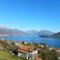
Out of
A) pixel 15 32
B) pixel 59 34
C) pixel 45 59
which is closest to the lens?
pixel 45 59

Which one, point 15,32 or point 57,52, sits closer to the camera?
point 57,52

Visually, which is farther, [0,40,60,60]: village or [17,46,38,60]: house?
[17,46,38,60]: house

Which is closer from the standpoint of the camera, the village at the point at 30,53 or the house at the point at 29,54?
→ the village at the point at 30,53

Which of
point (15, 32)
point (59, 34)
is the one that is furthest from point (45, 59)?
point (15, 32)

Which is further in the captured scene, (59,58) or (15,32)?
(15,32)

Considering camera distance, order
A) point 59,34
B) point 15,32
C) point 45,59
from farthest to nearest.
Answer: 1. point 15,32
2. point 59,34
3. point 45,59

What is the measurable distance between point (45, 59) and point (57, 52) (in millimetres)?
231

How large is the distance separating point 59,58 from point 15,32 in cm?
19230

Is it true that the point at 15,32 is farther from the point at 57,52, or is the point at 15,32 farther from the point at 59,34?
the point at 57,52

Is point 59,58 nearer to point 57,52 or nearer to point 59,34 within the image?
point 57,52

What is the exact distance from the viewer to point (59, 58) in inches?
92.4

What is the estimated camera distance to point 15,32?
636ft

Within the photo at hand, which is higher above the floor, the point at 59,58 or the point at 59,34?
the point at 59,34

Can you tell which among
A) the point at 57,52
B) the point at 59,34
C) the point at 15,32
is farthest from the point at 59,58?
the point at 15,32
